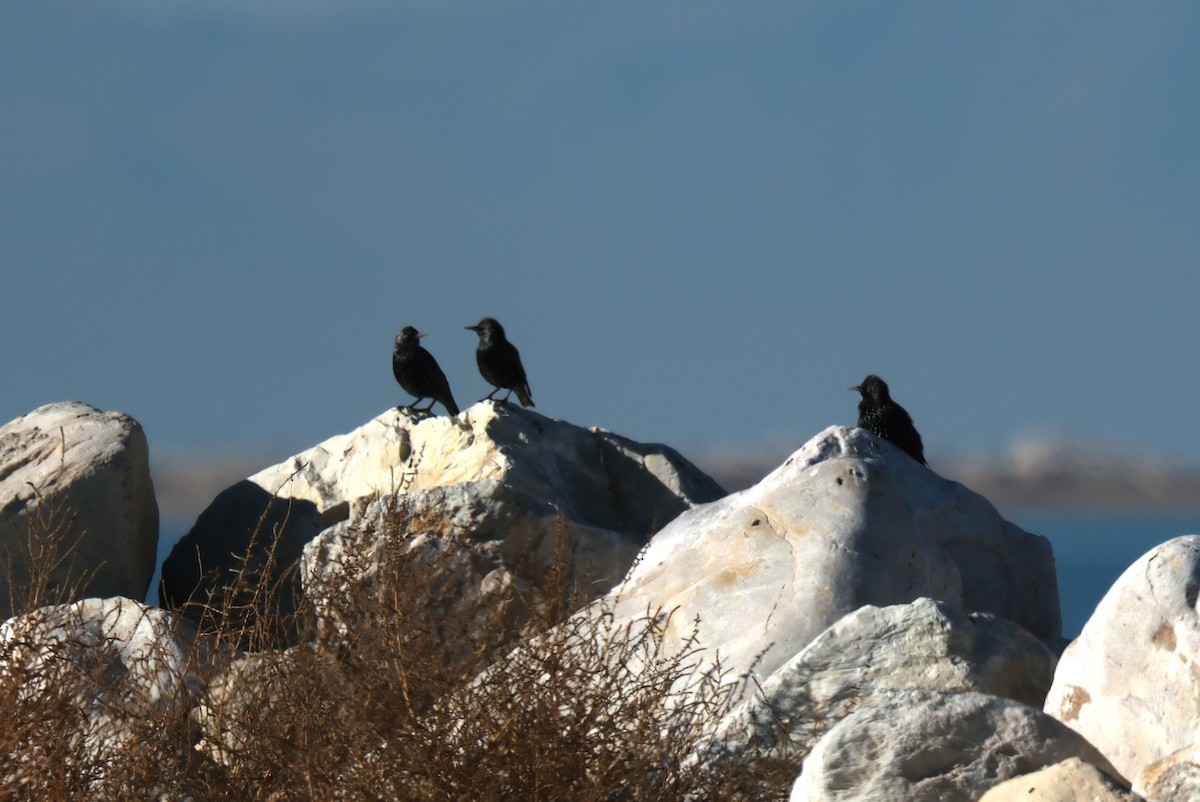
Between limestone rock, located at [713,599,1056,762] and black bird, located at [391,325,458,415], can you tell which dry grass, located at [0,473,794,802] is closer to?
limestone rock, located at [713,599,1056,762]

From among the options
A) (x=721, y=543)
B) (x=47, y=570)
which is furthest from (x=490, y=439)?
(x=47, y=570)

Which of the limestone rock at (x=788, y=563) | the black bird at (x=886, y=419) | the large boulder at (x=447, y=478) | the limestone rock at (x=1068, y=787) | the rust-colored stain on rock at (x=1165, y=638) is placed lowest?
the limestone rock at (x=1068, y=787)

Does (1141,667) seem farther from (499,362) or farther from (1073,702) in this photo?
(499,362)

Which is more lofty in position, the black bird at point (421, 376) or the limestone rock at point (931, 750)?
the black bird at point (421, 376)

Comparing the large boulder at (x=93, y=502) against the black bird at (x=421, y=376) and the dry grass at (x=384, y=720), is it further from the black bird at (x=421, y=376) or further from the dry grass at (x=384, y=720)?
the dry grass at (x=384, y=720)

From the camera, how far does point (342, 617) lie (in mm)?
4414

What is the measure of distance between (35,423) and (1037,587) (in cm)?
659

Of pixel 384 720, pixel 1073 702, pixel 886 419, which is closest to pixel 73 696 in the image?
pixel 384 720

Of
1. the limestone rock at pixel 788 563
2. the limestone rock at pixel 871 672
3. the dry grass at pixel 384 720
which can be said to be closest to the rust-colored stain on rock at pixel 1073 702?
the limestone rock at pixel 871 672

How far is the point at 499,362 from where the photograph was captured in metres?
13.5

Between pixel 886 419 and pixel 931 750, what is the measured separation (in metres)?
8.07

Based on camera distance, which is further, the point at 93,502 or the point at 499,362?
the point at 499,362

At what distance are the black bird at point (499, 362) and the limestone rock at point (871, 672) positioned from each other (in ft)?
27.8

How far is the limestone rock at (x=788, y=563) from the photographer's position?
5.75 m
